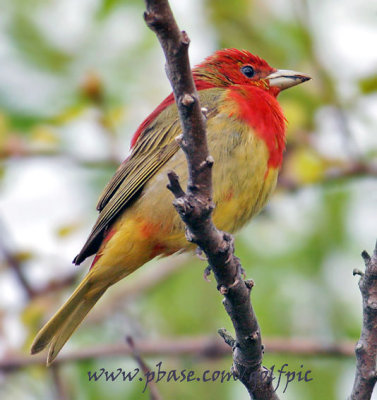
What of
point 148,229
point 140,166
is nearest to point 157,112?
point 140,166

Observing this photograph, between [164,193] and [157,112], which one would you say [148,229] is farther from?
[157,112]

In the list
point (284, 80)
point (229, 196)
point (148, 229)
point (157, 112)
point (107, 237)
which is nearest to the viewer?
point (229, 196)

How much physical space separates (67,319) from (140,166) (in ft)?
2.94

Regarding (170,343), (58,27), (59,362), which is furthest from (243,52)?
(58,27)

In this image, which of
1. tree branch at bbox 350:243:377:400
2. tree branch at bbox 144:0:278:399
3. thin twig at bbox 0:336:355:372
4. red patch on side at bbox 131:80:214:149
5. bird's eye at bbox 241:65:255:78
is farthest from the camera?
bird's eye at bbox 241:65:255:78

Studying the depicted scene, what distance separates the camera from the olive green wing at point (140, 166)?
4.05 meters

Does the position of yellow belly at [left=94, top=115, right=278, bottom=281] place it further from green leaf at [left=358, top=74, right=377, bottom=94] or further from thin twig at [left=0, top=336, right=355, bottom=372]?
green leaf at [left=358, top=74, right=377, bottom=94]

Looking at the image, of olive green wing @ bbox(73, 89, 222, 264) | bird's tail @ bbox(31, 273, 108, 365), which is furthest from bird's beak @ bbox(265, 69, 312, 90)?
bird's tail @ bbox(31, 273, 108, 365)

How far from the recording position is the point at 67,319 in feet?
13.2

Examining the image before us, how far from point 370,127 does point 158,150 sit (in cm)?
210

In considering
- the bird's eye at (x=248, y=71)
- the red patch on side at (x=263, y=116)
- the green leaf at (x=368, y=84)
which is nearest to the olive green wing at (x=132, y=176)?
the red patch on side at (x=263, y=116)

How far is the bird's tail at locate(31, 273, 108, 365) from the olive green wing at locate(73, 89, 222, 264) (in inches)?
6.7

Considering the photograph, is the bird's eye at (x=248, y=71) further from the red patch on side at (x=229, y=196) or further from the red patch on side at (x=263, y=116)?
the red patch on side at (x=229, y=196)

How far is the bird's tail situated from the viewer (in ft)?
13.0
